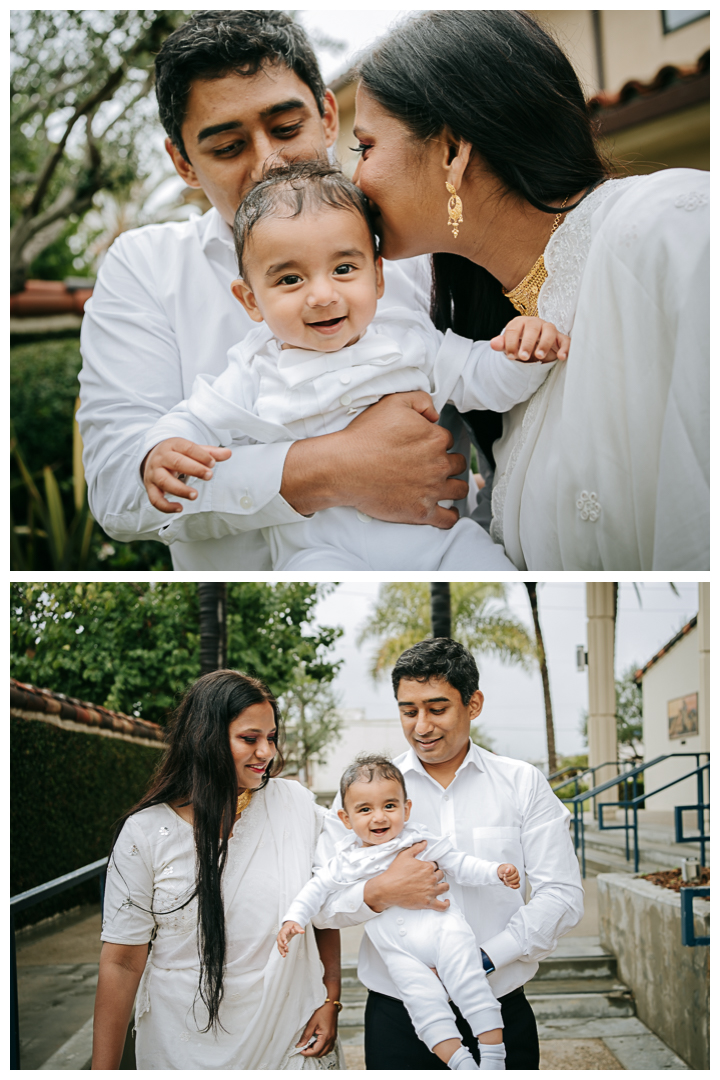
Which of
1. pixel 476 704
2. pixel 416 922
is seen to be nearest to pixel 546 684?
pixel 476 704

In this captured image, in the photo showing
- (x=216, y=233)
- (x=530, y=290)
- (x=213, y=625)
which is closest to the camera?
(x=530, y=290)

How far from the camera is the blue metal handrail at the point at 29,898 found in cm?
162

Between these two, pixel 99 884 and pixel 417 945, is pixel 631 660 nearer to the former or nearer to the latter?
pixel 417 945

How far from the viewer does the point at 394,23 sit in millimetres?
1509

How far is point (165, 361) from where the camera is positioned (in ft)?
5.64

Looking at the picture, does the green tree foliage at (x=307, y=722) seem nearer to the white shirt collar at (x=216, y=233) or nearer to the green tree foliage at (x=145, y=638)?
the green tree foliage at (x=145, y=638)

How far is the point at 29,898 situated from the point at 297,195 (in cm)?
143

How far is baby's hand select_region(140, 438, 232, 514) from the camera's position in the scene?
1.47 meters

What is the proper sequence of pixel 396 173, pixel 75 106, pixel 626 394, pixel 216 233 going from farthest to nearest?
pixel 75 106 < pixel 216 233 < pixel 396 173 < pixel 626 394

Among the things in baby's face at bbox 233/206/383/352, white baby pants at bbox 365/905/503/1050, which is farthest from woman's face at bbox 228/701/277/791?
baby's face at bbox 233/206/383/352

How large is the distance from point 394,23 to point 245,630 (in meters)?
1.19

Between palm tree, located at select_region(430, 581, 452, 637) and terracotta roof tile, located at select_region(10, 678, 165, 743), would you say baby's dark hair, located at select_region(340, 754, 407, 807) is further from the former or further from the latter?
terracotta roof tile, located at select_region(10, 678, 165, 743)

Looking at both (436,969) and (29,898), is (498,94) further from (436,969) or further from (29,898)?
(29,898)

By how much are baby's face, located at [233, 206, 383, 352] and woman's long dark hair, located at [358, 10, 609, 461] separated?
166 millimetres
